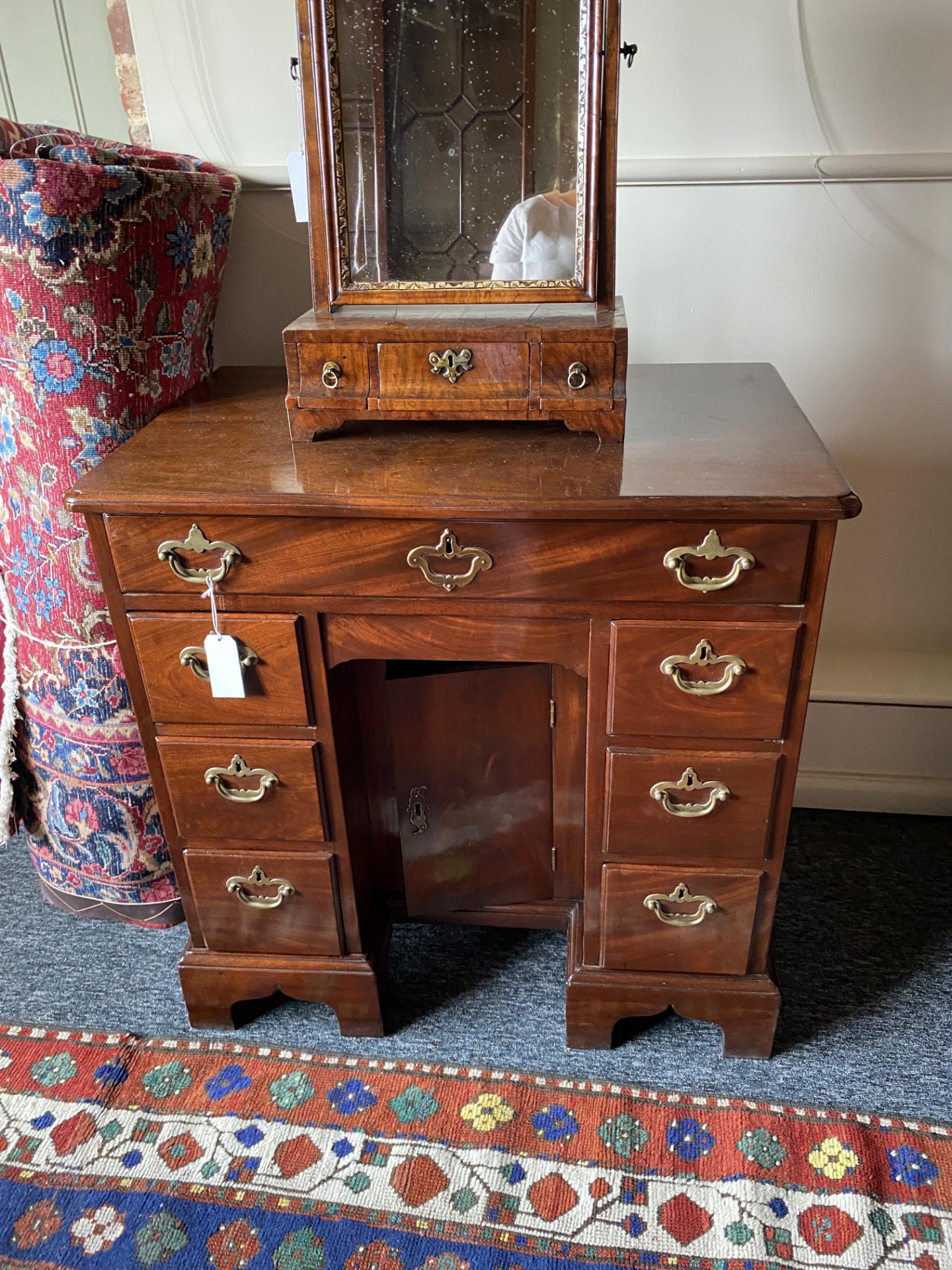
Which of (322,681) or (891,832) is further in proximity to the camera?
(891,832)

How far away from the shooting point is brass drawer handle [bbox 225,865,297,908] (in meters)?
1.33

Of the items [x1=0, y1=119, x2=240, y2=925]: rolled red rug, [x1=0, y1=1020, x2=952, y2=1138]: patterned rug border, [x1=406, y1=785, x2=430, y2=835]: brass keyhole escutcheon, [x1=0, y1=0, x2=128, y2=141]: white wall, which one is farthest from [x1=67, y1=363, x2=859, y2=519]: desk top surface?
[x1=0, y1=1020, x2=952, y2=1138]: patterned rug border

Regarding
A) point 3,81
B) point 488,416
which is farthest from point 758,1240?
point 3,81

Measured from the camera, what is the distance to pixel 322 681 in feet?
3.87

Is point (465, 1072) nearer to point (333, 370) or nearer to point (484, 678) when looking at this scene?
point (484, 678)

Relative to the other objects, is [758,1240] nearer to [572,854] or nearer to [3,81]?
[572,854]

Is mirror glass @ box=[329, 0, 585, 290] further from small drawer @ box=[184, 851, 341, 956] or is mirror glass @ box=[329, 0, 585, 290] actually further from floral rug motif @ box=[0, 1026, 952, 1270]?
floral rug motif @ box=[0, 1026, 952, 1270]

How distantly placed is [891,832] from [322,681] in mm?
1232

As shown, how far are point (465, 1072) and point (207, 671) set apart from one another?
703 millimetres

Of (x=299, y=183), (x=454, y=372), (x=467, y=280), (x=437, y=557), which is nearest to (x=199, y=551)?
(x=437, y=557)

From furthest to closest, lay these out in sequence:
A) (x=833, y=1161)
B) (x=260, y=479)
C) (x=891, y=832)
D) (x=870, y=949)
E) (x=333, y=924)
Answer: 1. (x=891, y=832)
2. (x=870, y=949)
3. (x=333, y=924)
4. (x=833, y=1161)
5. (x=260, y=479)

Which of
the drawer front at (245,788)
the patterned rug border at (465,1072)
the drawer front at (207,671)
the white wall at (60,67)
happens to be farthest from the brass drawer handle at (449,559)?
the white wall at (60,67)

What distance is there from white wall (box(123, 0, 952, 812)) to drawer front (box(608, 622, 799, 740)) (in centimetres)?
36

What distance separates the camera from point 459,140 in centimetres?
115
